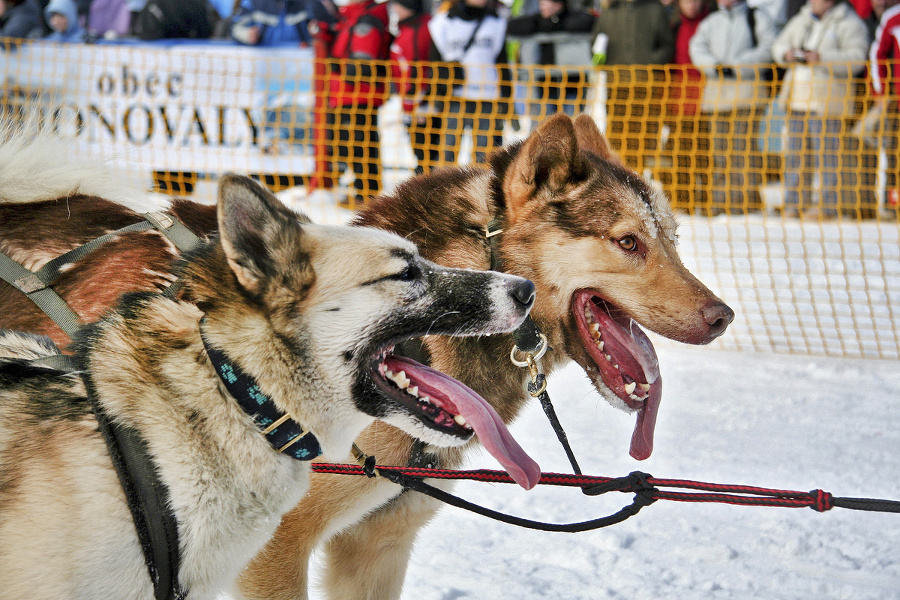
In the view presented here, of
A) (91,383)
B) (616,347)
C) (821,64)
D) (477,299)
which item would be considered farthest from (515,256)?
(821,64)

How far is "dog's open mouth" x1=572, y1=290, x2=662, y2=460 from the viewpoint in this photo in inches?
92.5

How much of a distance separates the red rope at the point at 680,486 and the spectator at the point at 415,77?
5.62 m

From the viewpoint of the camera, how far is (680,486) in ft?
6.33

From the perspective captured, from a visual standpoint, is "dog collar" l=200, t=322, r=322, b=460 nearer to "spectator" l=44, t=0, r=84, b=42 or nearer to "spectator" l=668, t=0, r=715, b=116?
"spectator" l=668, t=0, r=715, b=116

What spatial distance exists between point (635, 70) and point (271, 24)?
425 cm

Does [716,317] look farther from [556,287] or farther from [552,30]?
[552,30]

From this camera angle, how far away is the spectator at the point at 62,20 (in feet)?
32.3

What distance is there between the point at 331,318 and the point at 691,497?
3.09 ft

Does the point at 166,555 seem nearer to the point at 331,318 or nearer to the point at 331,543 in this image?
the point at 331,318

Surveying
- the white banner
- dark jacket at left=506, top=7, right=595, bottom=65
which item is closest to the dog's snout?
dark jacket at left=506, top=7, right=595, bottom=65

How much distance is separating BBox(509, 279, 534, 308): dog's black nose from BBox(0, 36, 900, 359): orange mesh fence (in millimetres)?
4062

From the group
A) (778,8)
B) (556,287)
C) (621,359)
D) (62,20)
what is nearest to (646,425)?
(621,359)

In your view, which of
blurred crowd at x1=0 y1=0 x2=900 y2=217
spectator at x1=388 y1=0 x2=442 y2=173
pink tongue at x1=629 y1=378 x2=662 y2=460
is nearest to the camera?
pink tongue at x1=629 y1=378 x2=662 y2=460

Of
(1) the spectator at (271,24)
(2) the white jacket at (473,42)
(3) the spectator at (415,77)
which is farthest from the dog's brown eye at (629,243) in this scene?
(1) the spectator at (271,24)
